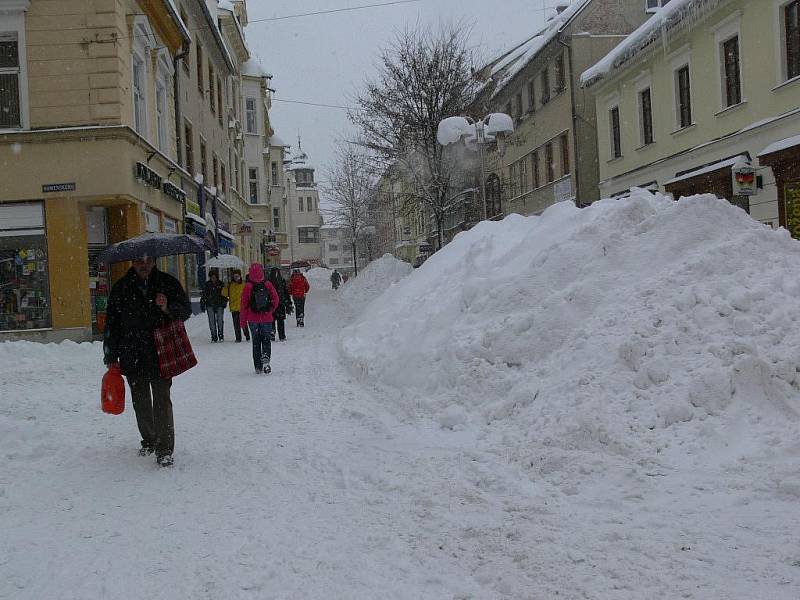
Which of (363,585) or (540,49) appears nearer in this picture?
(363,585)

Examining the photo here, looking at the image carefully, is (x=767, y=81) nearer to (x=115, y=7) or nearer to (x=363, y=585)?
(x=115, y=7)

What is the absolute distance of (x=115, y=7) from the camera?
1555cm

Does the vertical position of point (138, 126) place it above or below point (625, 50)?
below

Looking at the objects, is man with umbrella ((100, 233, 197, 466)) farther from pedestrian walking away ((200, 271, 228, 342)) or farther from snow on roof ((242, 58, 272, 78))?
snow on roof ((242, 58, 272, 78))

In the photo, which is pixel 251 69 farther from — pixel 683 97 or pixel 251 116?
pixel 683 97

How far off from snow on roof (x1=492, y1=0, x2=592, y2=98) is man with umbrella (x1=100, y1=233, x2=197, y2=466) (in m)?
24.4

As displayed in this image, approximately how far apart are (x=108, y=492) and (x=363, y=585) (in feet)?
7.89

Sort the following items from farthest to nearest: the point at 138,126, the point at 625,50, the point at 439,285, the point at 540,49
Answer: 1. the point at 540,49
2. the point at 625,50
3. the point at 138,126
4. the point at 439,285

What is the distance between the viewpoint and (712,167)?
18609 millimetres

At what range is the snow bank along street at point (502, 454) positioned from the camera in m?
3.54

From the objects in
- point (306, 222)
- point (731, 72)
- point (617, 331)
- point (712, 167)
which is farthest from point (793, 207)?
point (306, 222)

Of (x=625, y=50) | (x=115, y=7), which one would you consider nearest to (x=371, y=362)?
(x=115, y=7)

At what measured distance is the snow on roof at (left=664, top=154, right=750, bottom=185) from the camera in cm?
1728

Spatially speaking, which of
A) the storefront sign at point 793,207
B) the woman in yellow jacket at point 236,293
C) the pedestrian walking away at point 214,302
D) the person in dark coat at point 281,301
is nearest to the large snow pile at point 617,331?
the person in dark coat at point 281,301
